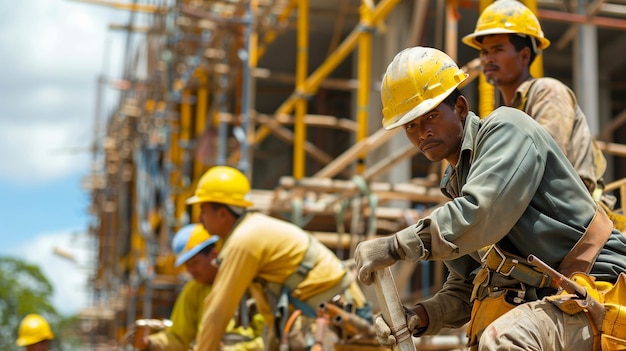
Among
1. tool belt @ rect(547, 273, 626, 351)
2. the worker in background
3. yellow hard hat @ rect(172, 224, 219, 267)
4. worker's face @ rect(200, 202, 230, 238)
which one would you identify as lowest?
the worker in background

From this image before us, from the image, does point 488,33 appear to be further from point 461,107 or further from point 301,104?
point 301,104

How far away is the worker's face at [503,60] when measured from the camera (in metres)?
5.44

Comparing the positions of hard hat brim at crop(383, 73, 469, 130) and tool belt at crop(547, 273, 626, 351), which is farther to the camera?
hard hat brim at crop(383, 73, 469, 130)

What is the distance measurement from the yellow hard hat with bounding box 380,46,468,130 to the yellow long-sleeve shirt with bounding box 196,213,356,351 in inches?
93.1

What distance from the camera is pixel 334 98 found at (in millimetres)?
17641

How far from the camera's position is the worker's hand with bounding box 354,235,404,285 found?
362cm

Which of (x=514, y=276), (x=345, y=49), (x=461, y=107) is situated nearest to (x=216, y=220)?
(x=461, y=107)

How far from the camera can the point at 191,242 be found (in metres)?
7.45

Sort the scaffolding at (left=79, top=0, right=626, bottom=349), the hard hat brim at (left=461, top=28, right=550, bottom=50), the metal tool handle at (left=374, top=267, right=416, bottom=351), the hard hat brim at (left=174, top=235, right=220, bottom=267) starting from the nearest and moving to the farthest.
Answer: the metal tool handle at (left=374, top=267, right=416, bottom=351)
the hard hat brim at (left=461, top=28, right=550, bottom=50)
the hard hat brim at (left=174, top=235, right=220, bottom=267)
the scaffolding at (left=79, top=0, right=626, bottom=349)

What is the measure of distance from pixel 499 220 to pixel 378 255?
0.40m

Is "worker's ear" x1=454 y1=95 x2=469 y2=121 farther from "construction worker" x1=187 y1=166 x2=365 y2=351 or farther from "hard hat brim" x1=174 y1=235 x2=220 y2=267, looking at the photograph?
"hard hat brim" x1=174 y1=235 x2=220 y2=267

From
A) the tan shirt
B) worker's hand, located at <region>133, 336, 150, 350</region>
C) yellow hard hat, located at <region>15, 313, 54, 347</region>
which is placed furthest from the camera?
yellow hard hat, located at <region>15, 313, 54, 347</region>

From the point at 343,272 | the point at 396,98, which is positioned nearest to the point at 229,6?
the point at 343,272

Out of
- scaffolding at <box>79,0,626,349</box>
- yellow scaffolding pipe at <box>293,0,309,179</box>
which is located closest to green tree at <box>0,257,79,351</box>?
scaffolding at <box>79,0,626,349</box>
